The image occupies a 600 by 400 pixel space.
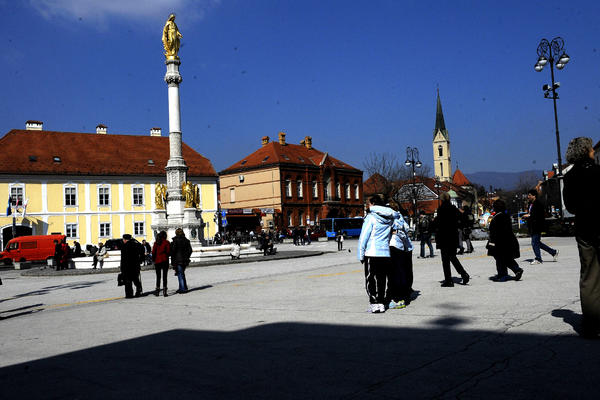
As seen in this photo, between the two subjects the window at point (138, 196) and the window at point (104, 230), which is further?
the window at point (138, 196)

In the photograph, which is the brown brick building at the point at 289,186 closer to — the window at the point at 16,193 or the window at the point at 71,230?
the window at the point at 71,230

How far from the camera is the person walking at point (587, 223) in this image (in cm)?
571

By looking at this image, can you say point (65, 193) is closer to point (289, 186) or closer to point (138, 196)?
point (138, 196)

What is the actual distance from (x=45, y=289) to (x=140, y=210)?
41.8m

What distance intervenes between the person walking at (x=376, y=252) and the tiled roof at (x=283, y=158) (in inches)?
2659

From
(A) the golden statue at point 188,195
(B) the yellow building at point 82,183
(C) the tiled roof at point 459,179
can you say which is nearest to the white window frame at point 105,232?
(B) the yellow building at point 82,183

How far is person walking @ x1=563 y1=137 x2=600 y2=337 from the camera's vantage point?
571 centimetres

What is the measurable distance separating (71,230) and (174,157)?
101ft

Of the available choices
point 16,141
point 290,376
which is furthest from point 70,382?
point 16,141

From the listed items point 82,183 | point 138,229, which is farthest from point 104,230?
point 82,183

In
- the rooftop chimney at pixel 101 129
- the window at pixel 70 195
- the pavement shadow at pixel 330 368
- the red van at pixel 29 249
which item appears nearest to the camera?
the pavement shadow at pixel 330 368

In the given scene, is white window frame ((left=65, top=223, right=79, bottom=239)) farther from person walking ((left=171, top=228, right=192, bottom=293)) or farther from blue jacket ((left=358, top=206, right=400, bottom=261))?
blue jacket ((left=358, top=206, right=400, bottom=261))

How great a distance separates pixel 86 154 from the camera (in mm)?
58812

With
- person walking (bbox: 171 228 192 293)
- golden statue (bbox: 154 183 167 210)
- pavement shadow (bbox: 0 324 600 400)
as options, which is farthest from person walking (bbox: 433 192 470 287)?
golden statue (bbox: 154 183 167 210)
